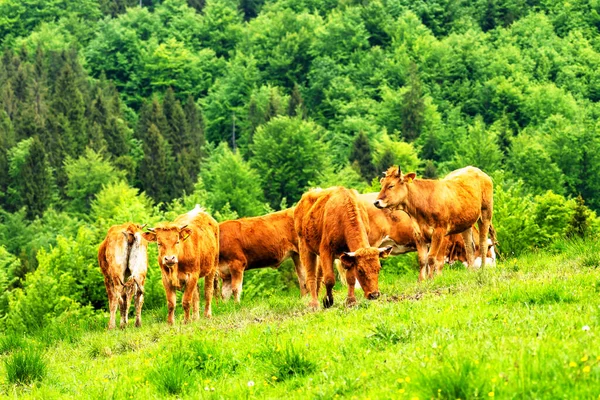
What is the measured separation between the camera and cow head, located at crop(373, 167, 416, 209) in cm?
1888

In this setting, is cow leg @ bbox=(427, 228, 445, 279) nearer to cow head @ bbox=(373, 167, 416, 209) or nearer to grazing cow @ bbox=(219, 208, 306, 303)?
cow head @ bbox=(373, 167, 416, 209)

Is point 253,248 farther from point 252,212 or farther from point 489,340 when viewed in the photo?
point 252,212

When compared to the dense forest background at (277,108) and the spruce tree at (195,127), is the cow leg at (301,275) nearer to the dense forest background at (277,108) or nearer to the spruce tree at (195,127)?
the dense forest background at (277,108)

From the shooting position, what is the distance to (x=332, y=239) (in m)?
15.7

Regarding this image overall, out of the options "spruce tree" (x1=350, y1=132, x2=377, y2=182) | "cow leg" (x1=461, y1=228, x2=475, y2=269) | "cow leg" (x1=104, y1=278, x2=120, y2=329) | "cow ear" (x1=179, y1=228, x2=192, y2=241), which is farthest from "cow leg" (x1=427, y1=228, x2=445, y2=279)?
"spruce tree" (x1=350, y1=132, x2=377, y2=182)

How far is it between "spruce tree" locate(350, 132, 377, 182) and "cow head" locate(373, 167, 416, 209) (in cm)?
9923

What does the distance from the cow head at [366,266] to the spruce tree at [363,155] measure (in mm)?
103790

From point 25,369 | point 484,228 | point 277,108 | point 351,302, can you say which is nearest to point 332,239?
point 351,302

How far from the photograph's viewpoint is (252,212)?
9369cm

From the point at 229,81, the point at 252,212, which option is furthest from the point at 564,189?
the point at 229,81

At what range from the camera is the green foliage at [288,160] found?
4382 inches

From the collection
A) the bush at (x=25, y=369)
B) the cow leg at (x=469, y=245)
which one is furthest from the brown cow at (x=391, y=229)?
the bush at (x=25, y=369)

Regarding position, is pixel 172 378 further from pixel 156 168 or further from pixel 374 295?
pixel 156 168

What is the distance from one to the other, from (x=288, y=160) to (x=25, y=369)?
101 metres
